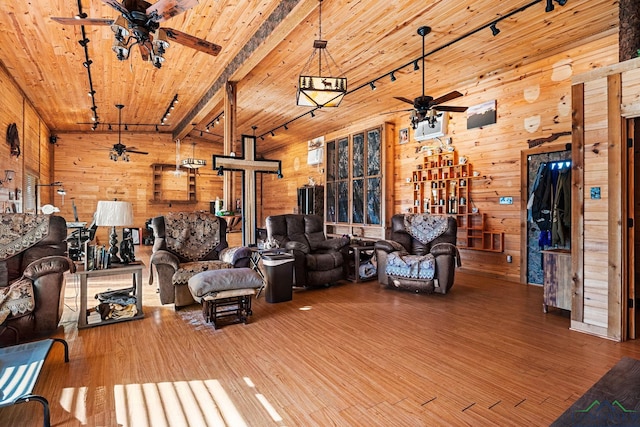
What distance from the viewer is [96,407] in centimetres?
204

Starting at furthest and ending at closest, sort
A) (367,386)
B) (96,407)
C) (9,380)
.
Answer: (367,386) < (96,407) < (9,380)

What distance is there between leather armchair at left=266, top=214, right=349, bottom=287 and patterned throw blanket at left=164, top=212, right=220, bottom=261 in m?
0.90

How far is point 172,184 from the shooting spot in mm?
11336

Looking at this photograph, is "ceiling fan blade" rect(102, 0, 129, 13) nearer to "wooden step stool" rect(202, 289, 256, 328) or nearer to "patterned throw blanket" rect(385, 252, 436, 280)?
"wooden step stool" rect(202, 289, 256, 328)

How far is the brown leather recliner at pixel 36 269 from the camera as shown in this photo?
2984 mm

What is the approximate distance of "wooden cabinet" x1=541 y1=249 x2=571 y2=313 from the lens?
143 inches

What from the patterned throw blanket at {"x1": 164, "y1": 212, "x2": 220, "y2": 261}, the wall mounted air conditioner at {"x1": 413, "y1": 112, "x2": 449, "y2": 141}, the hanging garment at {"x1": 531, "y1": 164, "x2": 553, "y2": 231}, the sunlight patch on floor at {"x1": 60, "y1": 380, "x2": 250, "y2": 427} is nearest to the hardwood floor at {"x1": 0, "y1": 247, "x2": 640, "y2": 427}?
the sunlight patch on floor at {"x1": 60, "y1": 380, "x2": 250, "y2": 427}

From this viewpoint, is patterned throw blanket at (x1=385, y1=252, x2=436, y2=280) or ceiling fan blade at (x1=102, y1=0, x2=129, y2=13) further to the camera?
patterned throw blanket at (x1=385, y1=252, x2=436, y2=280)

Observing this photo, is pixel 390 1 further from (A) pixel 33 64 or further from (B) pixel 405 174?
(A) pixel 33 64

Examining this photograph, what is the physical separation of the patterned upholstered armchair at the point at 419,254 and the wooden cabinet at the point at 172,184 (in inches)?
312

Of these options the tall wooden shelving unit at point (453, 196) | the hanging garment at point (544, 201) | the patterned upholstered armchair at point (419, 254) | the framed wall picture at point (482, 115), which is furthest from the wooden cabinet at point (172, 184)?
the hanging garment at point (544, 201)

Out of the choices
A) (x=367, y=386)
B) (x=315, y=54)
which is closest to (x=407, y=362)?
(x=367, y=386)

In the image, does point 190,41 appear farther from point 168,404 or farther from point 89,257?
point 168,404

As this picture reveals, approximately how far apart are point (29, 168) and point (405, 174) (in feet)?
26.0
